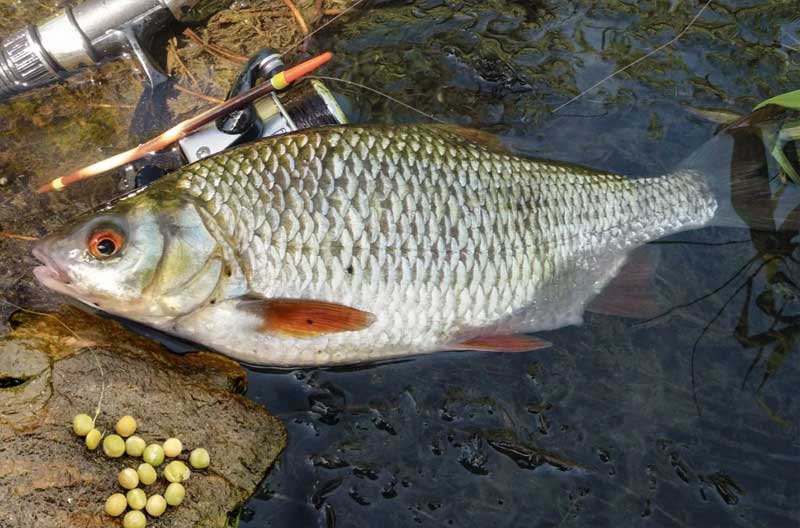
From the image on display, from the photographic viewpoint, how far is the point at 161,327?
2.82 metres

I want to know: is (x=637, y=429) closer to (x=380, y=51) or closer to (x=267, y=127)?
(x=267, y=127)

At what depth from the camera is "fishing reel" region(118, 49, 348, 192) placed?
3.12 meters

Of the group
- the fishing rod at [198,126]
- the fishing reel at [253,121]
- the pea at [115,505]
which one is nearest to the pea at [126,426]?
the pea at [115,505]

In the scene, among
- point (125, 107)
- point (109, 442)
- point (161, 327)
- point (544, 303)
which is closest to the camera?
point (109, 442)

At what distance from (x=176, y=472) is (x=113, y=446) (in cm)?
25

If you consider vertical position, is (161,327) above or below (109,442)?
above

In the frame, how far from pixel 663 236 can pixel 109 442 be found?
2679 millimetres

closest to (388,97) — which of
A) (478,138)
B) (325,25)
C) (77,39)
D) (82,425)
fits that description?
(325,25)

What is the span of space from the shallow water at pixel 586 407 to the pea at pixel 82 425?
708 millimetres

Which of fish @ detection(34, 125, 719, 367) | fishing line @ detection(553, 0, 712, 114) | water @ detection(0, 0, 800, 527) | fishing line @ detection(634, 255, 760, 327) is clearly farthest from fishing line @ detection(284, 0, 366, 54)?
fishing line @ detection(634, 255, 760, 327)

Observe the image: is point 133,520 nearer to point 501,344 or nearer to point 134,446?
point 134,446

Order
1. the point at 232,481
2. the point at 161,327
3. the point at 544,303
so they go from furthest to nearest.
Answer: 1. the point at 544,303
2. the point at 161,327
3. the point at 232,481

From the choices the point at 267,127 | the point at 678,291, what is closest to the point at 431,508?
the point at 678,291

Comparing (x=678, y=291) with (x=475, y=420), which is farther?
(x=678, y=291)
